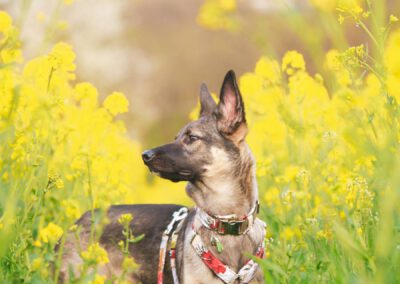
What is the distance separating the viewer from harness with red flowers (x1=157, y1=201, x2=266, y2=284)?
3.45 meters

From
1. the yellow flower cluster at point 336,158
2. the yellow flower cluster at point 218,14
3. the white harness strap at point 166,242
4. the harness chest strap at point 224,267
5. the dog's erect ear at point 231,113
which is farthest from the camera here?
the dog's erect ear at point 231,113

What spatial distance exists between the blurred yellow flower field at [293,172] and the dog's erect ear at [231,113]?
0.83ft

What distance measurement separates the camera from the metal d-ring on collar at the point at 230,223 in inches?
141

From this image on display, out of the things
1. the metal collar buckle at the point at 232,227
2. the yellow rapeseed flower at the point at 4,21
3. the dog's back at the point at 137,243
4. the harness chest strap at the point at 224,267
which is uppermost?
the yellow rapeseed flower at the point at 4,21

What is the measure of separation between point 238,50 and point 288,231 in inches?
795

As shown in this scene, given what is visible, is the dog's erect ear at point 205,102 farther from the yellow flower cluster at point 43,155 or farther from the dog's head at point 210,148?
the yellow flower cluster at point 43,155

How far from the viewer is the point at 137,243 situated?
3.96 m

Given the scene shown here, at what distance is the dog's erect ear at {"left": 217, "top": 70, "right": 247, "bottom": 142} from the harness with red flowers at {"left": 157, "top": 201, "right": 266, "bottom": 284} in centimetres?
46

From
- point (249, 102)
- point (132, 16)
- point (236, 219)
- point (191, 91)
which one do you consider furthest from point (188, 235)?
point (132, 16)

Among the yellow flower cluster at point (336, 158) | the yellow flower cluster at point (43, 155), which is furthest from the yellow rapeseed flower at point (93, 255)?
the yellow flower cluster at point (336, 158)

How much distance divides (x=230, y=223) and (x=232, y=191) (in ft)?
0.75

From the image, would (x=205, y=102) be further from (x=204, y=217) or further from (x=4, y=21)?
(x=4, y=21)

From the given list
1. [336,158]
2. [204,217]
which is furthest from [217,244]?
[336,158]

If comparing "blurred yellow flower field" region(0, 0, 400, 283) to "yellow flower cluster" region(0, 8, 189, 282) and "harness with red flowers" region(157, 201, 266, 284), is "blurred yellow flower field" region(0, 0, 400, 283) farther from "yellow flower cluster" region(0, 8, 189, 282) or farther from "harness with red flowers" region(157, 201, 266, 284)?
"harness with red flowers" region(157, 201, 266, 284)
